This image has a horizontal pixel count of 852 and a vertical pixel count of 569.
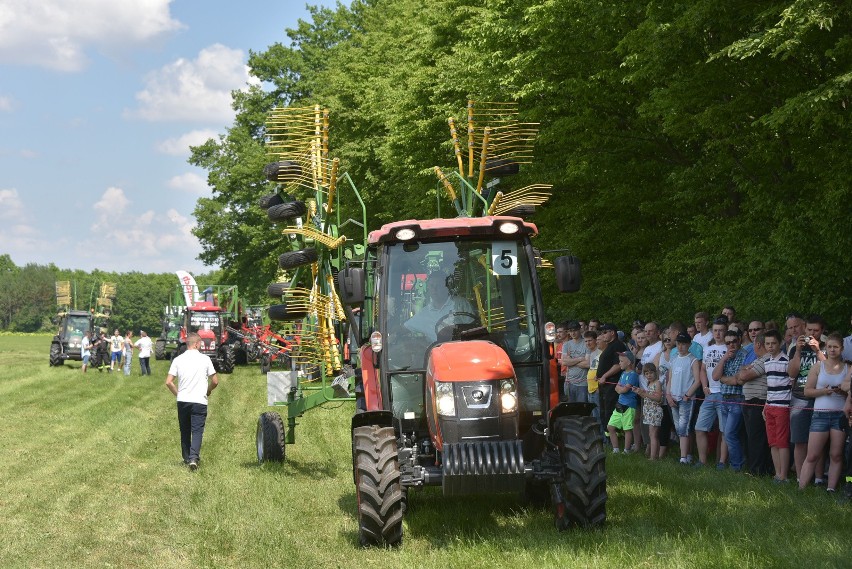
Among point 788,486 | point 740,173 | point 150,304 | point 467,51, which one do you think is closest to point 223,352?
point 467,51

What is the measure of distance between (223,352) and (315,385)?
27.3 m

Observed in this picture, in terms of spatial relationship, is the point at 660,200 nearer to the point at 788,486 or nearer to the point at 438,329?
the point at 788,486

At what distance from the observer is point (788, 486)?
11070 mm

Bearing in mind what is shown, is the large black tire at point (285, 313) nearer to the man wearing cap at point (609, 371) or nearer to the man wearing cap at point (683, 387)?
the man wearing cap at point (609, 371)

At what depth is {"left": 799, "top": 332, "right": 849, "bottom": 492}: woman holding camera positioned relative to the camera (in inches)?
415

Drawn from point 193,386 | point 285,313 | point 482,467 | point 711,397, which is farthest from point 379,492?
point 285,313

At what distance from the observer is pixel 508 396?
886 cm

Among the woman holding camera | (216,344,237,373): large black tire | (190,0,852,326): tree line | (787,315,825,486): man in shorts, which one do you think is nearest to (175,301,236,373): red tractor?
(216,344,237,373): large black tire

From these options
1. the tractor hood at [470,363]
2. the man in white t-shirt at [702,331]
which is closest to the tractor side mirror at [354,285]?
the tractor hood at [470,363]

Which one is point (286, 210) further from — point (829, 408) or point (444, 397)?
point (829, 408)

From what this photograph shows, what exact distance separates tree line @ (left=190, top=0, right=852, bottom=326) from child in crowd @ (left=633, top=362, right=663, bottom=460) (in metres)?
2.05

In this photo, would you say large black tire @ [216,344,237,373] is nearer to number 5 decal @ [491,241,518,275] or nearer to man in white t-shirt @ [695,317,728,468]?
man in white t-shirt @ [695,317,728,468]

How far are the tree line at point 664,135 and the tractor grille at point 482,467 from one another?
7.03 metres

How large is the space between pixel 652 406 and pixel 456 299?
18.0 ft
